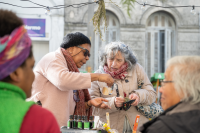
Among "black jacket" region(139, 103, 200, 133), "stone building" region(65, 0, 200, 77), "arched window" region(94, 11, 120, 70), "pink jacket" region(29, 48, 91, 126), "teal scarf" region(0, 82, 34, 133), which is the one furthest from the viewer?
"arched window" region(94, 11, 120, 70)

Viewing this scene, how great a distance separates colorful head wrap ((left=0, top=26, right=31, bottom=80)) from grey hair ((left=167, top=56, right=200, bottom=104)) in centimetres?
84

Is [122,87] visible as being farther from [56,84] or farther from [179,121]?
[179,121]

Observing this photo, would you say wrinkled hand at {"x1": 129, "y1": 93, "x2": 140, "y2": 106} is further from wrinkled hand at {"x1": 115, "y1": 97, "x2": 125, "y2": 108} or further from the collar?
the collar

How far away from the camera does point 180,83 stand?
1201 mm

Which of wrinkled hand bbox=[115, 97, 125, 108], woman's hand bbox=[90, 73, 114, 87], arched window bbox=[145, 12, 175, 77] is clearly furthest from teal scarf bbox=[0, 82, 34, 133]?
arched window bbox=[145, 12, 175, 77]

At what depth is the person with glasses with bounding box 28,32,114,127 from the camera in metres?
1.81

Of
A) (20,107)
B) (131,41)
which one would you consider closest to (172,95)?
(20,107)

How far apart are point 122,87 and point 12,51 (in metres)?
1.80

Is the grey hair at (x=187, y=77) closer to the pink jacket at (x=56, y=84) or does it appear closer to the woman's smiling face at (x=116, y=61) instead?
the pink jacket at (x=56, y=84)

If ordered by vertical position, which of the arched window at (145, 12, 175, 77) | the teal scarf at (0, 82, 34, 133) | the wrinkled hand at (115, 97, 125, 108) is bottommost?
the wrinkled hand at (115, 97, 125, 108)

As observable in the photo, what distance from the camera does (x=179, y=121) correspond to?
1.06 m

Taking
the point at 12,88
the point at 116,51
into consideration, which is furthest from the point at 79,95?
the point at 12,88

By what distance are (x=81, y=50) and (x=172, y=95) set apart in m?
1.13

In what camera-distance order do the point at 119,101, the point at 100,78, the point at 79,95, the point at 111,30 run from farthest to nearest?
the point at 111,30 < the point at 119,101 < the point at 79,95 < the point at 100,78
